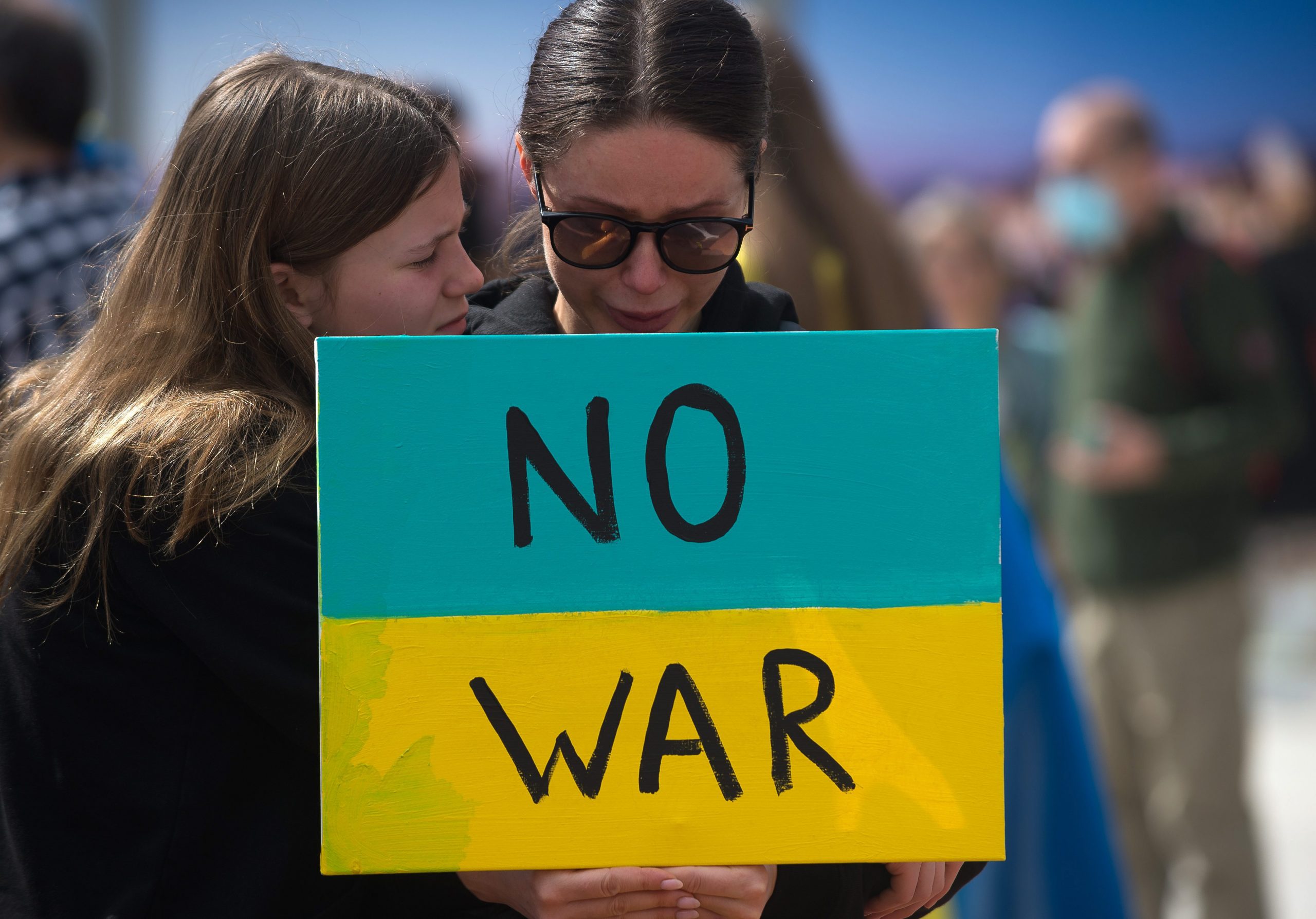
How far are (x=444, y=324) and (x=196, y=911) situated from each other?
2.33 feet

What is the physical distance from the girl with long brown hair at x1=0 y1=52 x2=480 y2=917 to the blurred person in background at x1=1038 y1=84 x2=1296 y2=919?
9.58 ft

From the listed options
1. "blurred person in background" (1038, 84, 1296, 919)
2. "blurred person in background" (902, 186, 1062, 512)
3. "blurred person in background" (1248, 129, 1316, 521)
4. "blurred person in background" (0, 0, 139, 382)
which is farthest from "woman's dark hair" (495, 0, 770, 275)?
"blurred person in background" (1248, 129, 1316, 521)

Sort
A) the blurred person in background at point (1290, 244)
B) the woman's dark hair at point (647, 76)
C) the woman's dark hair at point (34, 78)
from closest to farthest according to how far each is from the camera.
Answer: the woman's dark hair at point (647, 76), the woman's dark hair at point (34, 78), the blurred person in background at point (1290, 244)

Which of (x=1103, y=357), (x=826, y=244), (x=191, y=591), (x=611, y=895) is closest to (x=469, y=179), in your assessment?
(x=191, y=591)

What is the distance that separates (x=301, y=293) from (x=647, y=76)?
1.55ft

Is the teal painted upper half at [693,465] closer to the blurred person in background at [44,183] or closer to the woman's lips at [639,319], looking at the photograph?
the woman's lips at [639,319]

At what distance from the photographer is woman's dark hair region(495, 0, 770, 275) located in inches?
58.5

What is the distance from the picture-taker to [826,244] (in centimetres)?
260

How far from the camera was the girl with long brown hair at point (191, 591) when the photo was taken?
1.30 meters

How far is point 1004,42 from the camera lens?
241 inches

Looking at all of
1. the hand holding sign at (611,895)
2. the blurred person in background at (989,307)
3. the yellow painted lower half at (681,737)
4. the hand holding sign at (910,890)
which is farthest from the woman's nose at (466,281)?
the blurred person in background at (989,307)

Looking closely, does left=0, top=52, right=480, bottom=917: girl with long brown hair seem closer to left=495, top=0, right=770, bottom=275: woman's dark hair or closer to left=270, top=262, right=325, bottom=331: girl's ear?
left=270, top=262, right=325, bottom=331: girl's ear

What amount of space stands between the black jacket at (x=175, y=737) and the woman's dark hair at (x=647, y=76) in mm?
502

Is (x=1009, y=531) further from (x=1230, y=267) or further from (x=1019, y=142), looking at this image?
(x=1019, y=142)
